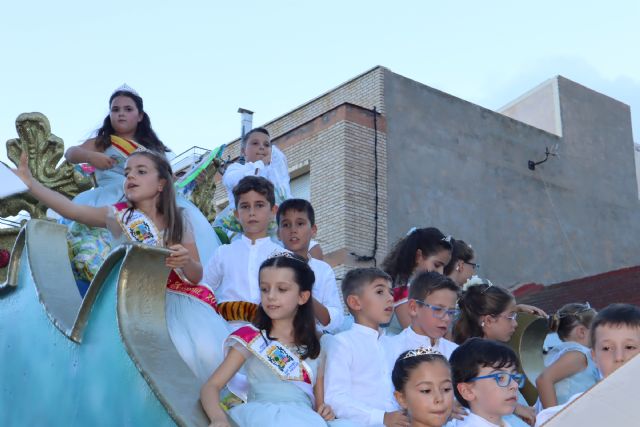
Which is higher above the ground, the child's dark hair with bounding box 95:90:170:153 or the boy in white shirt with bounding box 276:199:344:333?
the child's dark hair with bounding box 95:90:170:153

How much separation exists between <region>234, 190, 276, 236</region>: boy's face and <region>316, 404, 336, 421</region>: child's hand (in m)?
1.52

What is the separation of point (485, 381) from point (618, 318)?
83cm

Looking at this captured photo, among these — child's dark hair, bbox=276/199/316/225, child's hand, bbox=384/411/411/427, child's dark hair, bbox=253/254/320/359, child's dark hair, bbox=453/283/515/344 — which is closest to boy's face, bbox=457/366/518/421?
child's hand, bbox=384/411/411/427

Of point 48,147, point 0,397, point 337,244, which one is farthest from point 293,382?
point 337,244

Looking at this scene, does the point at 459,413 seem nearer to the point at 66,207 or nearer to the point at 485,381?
the point at 485,381

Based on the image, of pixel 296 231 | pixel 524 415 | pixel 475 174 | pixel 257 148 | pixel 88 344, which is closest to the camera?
pixel 88 344

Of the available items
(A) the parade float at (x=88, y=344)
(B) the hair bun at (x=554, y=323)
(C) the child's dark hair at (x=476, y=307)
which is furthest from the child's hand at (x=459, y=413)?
(B) the hair bun at (x=554, y=323)

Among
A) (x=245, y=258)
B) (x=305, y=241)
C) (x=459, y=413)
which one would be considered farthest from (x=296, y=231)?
(x=459, y=413)

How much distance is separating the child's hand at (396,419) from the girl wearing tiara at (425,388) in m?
0.03

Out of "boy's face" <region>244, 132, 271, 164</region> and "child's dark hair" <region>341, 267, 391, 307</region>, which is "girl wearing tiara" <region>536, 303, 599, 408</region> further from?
"boy's face" <region>244, 132, 271, 164</region>

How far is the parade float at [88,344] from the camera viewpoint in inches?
135

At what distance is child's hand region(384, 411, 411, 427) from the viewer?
412cm

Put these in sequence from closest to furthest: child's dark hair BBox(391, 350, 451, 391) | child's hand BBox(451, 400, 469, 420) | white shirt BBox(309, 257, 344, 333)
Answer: child's dark hair BBox(391, 350, 451, 391), child's hand BBox(451, 400, 469, 420), white shirt BBox(309, 257, 344, 333)

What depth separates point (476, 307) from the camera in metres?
6.02
